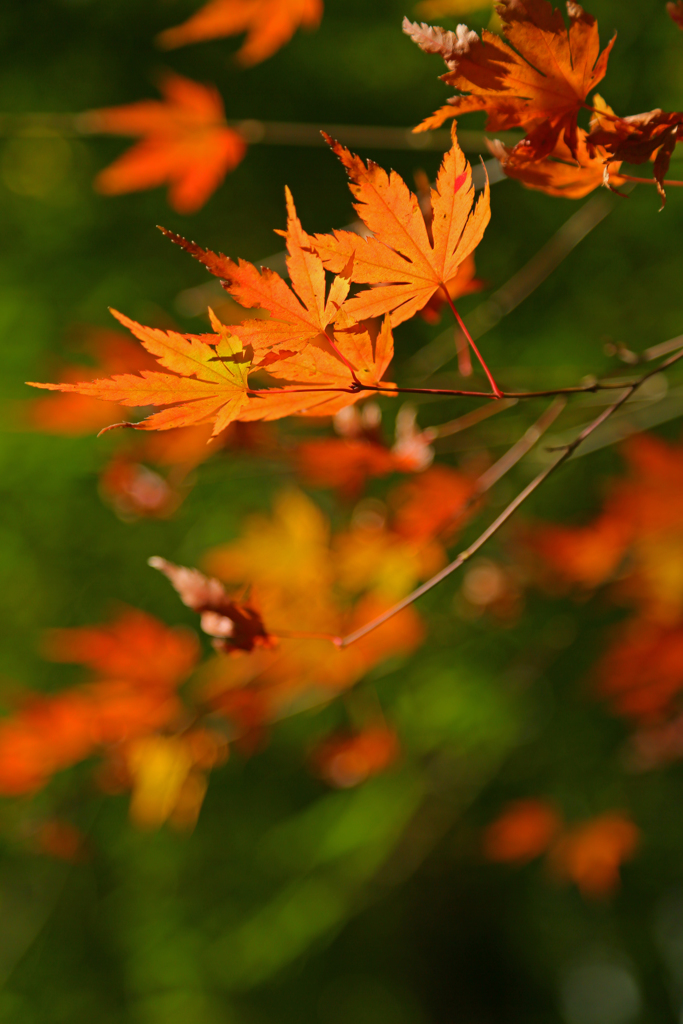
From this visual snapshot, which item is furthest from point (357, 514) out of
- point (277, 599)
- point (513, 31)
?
point (513, 31)

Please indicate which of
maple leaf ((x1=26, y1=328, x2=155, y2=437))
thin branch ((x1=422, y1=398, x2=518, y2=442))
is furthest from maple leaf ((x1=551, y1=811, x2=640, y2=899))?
maple leaf ((x1=26, y1=328, x2=155, y2=437))

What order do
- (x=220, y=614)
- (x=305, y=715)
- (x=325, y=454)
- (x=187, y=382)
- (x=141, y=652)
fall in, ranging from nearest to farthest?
(x=187, y=382)
(x=220, y=614)
(x=325, y=454)
(x=141, y=652)
(x=305, y=715)

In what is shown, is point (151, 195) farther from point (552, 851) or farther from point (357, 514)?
point (552, 851)

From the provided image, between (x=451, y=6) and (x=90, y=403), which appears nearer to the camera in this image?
(x=451, y=6)

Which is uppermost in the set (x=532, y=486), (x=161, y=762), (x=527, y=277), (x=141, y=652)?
(x=532, y=486)

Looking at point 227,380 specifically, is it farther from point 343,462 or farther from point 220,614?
point 343,462

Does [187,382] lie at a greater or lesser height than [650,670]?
greater

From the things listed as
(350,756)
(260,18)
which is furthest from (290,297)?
(350,756)

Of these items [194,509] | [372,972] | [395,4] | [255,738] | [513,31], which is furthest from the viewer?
[372,972]
